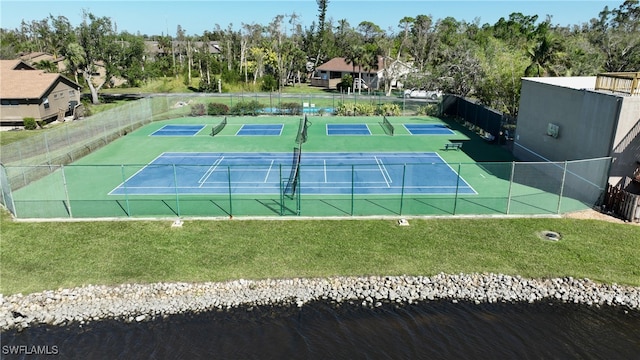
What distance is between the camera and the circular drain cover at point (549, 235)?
17.0 meters

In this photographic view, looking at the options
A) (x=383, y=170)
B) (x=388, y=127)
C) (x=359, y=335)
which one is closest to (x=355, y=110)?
(x=388, y=127)

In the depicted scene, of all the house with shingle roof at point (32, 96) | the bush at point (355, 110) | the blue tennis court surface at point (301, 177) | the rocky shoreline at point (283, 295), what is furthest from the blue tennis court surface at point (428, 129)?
the house with shingle roof at point (32, 96)

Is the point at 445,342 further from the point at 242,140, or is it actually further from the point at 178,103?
the point at 178,103

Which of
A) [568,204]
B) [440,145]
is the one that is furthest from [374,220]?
[440,145]

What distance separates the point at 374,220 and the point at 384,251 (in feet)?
8.04

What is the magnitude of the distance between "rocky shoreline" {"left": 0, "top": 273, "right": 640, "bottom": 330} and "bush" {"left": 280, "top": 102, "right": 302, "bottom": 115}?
3164 centimetres

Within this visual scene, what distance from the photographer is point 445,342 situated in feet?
40.7

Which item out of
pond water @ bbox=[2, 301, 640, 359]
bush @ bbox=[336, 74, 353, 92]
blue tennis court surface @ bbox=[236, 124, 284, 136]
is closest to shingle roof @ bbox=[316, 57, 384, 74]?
bush @ bbox=[336, 74, 353, 92]

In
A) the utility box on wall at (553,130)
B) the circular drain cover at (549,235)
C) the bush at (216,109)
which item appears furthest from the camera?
the bush at (216,109)

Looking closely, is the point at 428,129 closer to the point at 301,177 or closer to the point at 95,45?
the point at 301,177

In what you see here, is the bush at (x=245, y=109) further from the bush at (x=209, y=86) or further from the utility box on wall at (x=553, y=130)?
the utility box on wall at (x=553, y=130)

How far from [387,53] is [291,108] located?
30.3 metres

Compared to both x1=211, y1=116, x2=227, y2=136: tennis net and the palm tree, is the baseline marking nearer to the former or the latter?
x1=211, y1=116, x2=227, y2=136: tennis net

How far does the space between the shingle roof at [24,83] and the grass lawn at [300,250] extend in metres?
23.5
